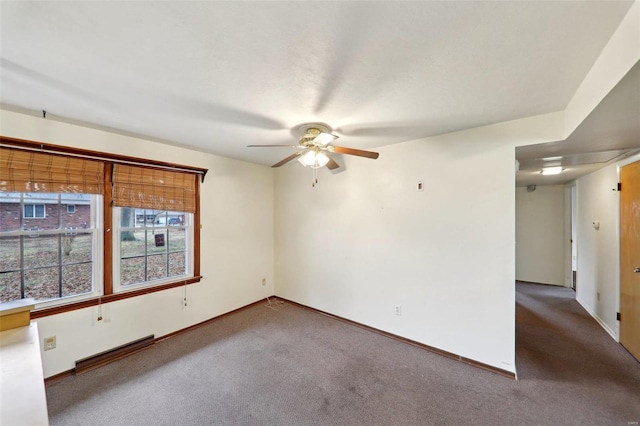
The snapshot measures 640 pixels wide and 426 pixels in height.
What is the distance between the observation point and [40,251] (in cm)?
218

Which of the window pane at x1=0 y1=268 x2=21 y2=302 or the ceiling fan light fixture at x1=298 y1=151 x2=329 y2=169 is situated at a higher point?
the ceiling fan light fixture at x1=298 y1=151 x2=329 y2=169

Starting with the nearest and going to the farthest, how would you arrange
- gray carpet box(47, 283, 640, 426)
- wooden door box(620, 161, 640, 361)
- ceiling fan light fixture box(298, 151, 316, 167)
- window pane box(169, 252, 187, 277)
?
gray carpet box(47, 283, 640, 426) → ceiling fan light fixture box(298, 151, 316, 167) → wooden door box(620, 161, 640, 361) → window pane box(169, 252, 187, 277)

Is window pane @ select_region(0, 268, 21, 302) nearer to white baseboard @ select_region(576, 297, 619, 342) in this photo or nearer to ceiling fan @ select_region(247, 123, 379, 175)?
ceiling fan @ select_region(247, 123, 379, 175)

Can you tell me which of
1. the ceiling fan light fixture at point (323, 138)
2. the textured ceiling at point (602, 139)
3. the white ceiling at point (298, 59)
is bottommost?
the textured ceiling at point (602, 139)

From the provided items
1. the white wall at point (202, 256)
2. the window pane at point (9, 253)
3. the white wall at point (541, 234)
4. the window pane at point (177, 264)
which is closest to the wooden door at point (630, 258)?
the white wall at point (541, 234)

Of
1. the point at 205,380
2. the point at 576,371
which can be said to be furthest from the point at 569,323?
the point at 205,380

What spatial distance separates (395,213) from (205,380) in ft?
8.56

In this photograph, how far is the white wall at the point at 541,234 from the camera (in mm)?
4879

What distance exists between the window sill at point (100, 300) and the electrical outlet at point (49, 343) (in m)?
0.22

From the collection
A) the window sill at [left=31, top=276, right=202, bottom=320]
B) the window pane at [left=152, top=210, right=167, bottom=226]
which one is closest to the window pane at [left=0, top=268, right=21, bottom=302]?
the window sill at [left=31, top=276, right=202, bottom=320]

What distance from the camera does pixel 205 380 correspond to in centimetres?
216

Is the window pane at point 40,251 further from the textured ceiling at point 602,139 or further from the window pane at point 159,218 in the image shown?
the textured ceiling at point 602,139

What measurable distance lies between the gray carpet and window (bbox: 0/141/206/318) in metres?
0.82

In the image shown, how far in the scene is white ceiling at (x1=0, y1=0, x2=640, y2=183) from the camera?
1047 millimetres
